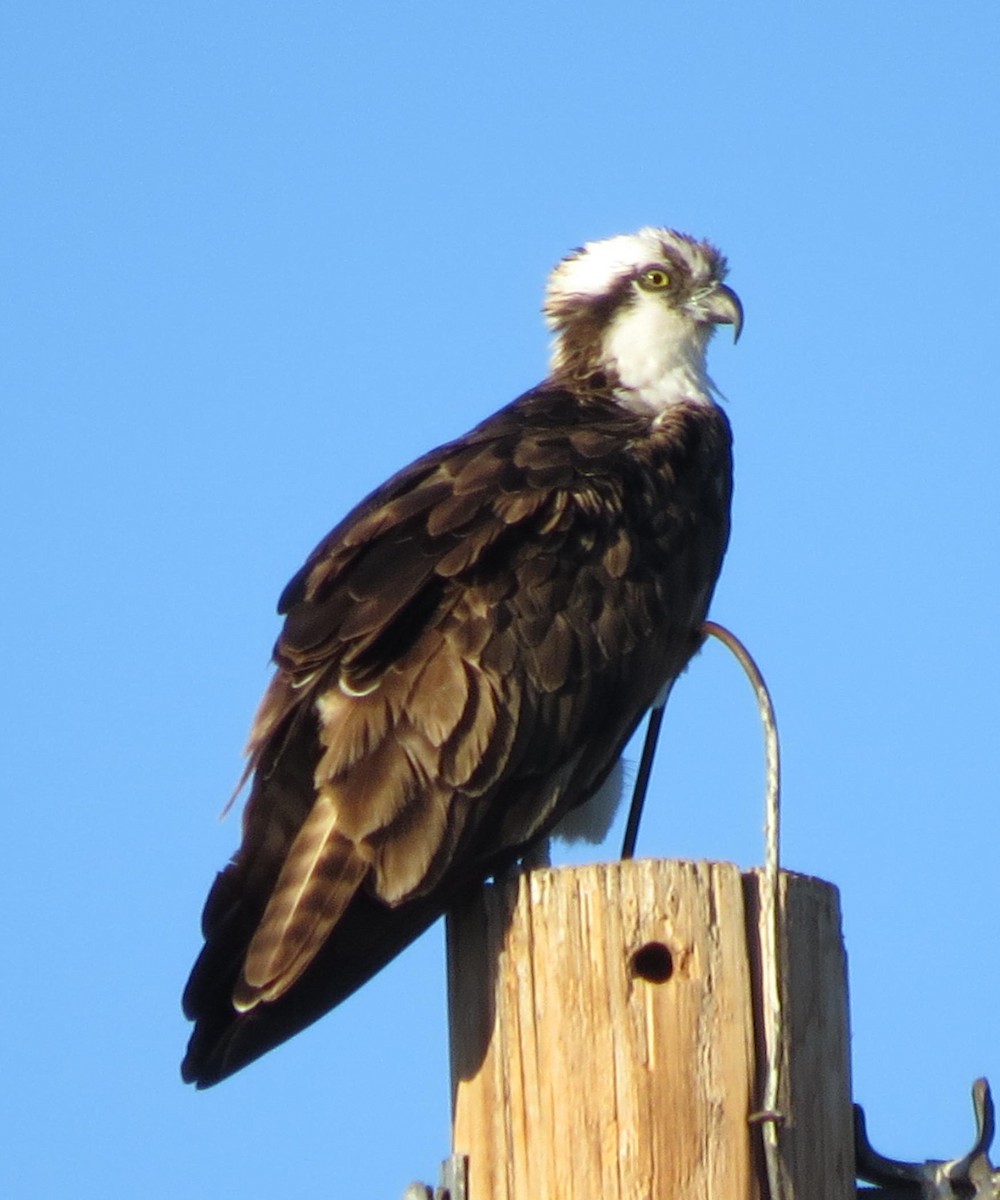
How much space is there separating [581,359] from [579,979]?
4.29m

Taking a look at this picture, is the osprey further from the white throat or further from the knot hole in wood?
the knot hole in wood

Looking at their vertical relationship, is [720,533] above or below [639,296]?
below

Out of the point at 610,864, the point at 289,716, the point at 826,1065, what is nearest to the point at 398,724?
the point at 289,716

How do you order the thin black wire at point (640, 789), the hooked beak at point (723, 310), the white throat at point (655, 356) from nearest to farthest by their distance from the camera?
1. the thin black wire at point (640, 789)
2. the white throat at point (655, 356)
3. the hooked beak at point (723, 310)

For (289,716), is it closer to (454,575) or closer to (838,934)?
(454,575)

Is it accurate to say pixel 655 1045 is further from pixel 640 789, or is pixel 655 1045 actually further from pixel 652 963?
pixel 640 789

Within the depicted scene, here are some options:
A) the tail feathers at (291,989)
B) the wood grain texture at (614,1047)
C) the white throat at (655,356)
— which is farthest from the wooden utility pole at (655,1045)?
the white throat at (655,356)

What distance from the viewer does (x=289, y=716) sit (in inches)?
233

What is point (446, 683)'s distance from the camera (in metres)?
5.98

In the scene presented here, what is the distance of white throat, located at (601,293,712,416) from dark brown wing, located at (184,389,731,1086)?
89cm

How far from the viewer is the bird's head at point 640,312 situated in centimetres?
832

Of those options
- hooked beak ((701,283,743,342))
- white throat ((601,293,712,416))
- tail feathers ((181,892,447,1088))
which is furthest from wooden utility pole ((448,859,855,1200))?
hooked beak ((701,283,743,342))

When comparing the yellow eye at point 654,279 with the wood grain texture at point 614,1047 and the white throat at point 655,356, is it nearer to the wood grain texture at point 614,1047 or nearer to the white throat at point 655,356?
the white throat at point 655,356

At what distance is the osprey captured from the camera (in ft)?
17.8
